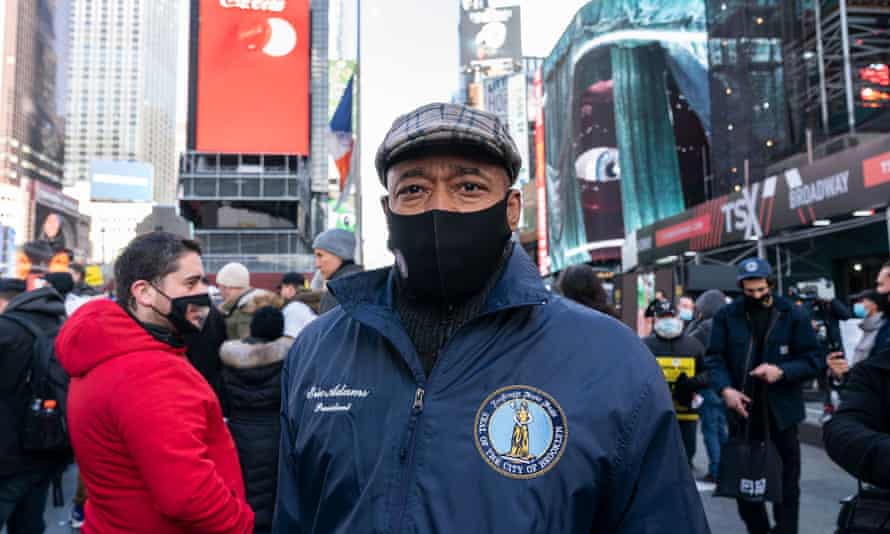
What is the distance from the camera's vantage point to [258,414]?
413 cm

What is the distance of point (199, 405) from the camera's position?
7.90 ft

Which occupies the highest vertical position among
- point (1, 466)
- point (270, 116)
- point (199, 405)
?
point (270, 116)

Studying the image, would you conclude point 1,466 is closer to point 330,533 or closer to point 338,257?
point 338,257

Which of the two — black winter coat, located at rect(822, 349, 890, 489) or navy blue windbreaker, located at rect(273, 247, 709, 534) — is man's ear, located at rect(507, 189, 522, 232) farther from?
black winter coat, located at rect(822, 349, 890, 489)

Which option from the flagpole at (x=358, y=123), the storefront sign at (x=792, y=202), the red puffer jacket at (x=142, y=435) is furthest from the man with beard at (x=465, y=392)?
the flagpole at (x=358, y=123)

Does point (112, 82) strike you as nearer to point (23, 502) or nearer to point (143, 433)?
point (23, 502)

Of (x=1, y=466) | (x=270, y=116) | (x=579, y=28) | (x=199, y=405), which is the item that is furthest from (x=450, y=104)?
(x=579, y=28)

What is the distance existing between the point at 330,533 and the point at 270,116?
44821mm

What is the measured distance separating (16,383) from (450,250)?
3.46 m

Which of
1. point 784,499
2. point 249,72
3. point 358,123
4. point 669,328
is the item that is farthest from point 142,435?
point 249,72

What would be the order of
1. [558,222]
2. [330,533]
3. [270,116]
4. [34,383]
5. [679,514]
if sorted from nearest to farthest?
[679,514] → [330,533] → [34,383] → [270,116] → [558,222]

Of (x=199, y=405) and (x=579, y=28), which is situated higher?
(x=579, y=28)

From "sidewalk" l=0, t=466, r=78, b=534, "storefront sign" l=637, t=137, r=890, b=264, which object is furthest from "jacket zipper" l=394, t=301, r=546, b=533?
"storefront sign" l=637, t=137, r=890, b=264

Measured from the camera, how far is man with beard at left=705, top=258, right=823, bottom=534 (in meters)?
4.52
